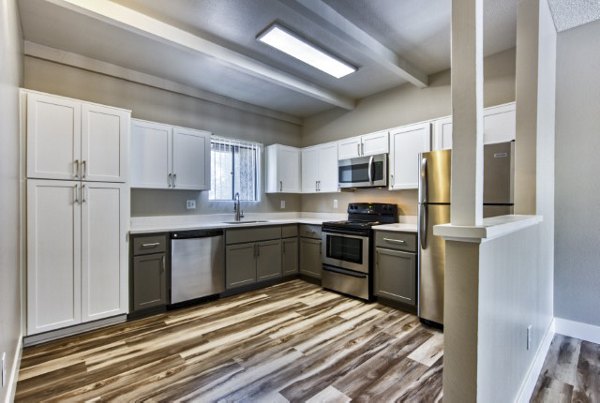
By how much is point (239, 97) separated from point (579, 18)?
3.76m

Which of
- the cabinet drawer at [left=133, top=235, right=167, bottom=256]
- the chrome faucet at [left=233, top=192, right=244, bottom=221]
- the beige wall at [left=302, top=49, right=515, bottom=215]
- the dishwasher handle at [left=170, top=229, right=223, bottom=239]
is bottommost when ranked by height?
the cabinet drawer at [left=133, top=235, right=167, bottom=256]

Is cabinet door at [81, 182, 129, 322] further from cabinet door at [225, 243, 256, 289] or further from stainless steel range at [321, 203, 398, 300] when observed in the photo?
stainless steel range at [321, 203, 398, 300]

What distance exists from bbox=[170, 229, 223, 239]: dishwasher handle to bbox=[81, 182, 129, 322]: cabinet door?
49 centimetres

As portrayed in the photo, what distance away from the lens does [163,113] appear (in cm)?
368

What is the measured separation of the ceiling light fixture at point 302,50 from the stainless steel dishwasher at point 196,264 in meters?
2.16

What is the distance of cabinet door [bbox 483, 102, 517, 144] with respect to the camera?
2.69m

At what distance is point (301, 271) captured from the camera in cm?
430

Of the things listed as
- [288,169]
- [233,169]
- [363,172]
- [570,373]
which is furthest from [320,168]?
[570,373]

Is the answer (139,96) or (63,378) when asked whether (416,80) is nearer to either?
(139,96)

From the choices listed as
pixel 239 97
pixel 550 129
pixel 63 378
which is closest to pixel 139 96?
pixel 239 97

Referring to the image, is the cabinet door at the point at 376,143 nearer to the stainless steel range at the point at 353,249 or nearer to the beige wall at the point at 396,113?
the beige wall at the point at 396,113

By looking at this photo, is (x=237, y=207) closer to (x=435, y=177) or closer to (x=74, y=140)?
(x=74, y=140)

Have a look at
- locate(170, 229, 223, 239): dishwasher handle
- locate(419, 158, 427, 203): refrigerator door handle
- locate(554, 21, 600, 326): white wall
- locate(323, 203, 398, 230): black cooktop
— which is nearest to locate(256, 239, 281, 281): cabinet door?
locate(170, 229, 223, 239): dishwasher handle

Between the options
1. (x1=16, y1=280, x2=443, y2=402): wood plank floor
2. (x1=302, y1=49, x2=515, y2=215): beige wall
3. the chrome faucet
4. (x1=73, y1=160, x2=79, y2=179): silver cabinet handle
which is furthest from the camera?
the chrome faucet
